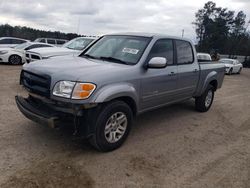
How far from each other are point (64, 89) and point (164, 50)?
2.28m

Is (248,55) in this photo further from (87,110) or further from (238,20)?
(87,110)

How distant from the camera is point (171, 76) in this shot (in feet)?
16.0

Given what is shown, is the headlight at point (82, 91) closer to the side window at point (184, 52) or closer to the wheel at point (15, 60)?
the side window at point (184, 52)

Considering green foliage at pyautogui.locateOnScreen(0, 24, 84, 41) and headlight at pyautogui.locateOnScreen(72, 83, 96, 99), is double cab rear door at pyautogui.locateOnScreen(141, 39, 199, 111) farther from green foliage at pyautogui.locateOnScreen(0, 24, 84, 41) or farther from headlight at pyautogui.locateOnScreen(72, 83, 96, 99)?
green foliage at pyautogui.locateOnScreen(0, 24, 84, 41)

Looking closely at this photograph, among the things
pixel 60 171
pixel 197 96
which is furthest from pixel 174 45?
pixel 60 171

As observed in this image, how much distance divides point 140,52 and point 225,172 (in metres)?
2.36

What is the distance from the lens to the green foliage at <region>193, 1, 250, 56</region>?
52344 mm

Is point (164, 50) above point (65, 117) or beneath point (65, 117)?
above

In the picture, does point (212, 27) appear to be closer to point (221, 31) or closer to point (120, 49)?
point (221, 31)

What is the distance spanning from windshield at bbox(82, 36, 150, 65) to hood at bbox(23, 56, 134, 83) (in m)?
0.24

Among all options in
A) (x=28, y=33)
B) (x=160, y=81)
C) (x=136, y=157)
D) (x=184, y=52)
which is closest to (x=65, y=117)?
(x=136, y=157)

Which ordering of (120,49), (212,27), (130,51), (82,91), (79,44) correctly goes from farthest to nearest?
(212,27) → (79,44) → (120,49) → (130,51) → (82,91)

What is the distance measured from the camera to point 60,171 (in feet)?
10.8

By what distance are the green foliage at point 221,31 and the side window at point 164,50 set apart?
→ 5162 cm
